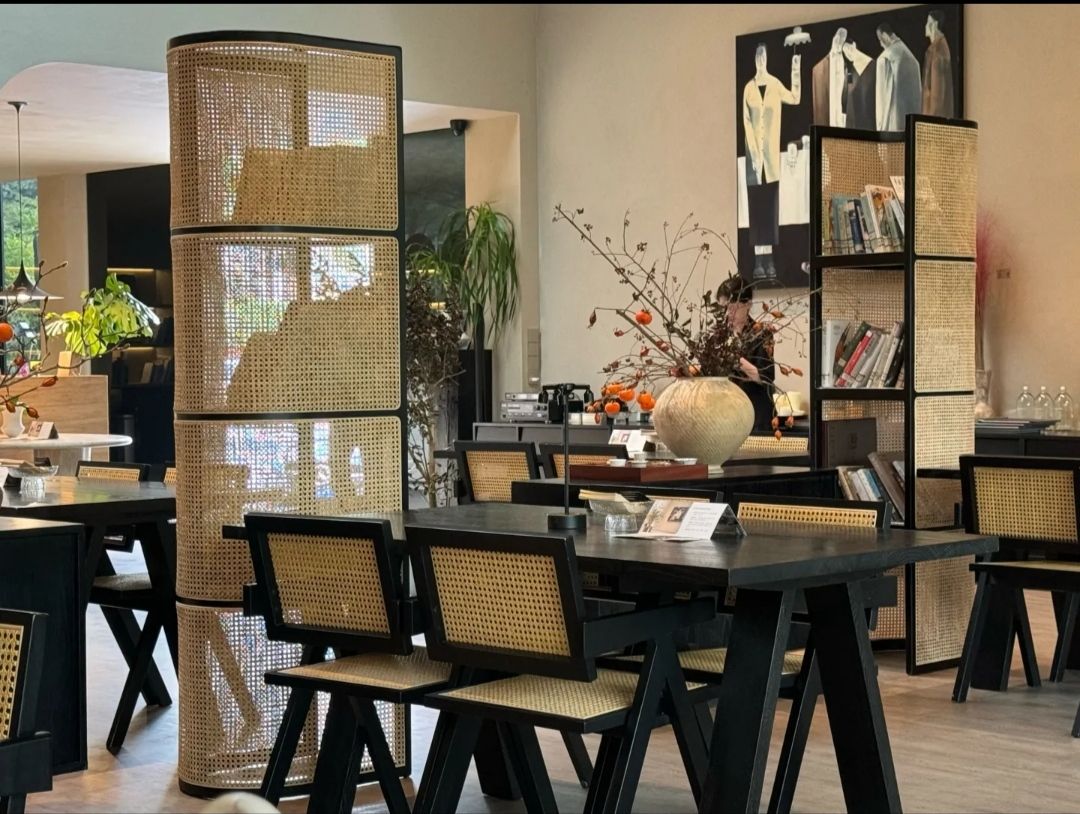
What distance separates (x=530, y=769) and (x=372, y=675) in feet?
1.39

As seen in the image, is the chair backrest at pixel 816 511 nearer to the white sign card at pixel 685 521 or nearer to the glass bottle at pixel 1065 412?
the white sign card at pixel 685 521

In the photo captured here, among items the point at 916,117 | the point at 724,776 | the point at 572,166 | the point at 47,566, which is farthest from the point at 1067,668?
the point at 572,166

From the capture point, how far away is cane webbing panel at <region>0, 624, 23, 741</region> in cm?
265

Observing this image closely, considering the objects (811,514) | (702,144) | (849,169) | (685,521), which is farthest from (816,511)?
(702,144)

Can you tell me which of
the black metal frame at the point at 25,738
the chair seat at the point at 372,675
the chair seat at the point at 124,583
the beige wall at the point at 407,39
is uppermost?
the beige wall at the point at 407,39

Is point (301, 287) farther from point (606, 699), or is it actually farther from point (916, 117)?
point (916, 117)

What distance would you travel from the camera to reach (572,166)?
1149 cm

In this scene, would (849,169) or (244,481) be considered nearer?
(244,481)

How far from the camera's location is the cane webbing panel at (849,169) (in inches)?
267

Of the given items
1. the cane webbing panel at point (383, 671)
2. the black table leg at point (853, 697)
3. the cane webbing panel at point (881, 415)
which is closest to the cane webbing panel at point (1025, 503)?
the cane webbing panel at point (881, 415)

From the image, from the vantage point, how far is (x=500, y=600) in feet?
11.1

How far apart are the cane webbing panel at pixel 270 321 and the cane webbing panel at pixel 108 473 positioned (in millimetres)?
1888

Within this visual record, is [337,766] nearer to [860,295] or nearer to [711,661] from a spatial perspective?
[711,661]

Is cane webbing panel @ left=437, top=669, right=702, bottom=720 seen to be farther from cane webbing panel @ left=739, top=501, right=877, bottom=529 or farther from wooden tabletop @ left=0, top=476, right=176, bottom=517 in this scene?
wooden tabletop @ left=0, top=476, right=176, bottom=517
